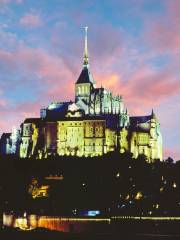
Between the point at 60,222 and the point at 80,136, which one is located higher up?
the point at 80,136

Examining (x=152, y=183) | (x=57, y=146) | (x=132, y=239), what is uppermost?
(x=57, y=146)

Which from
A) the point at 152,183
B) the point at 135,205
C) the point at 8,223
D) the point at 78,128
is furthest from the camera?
the point at 78,128

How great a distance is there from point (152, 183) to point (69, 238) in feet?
155

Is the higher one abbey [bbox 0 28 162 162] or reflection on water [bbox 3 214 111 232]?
abbey [bbox 0 28 162 162]

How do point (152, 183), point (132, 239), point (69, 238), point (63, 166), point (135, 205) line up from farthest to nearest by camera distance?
point (63, 166), point (152, 183), point (135, 205), point (132, 239), point (69, 238)

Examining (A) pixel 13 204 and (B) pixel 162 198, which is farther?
(B) pixel 162 198

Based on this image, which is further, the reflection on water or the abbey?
the abbey

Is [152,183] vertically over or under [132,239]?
over

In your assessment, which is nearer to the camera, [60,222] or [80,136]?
[60,222]

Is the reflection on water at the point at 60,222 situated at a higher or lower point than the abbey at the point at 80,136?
lower

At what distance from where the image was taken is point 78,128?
641 ft

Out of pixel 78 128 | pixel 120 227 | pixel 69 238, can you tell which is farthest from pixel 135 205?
pixel 78 128

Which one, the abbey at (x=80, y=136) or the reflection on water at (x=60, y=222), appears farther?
the abbey at (x=80, y=136)

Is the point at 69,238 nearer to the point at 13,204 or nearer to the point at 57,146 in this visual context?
the point at 13,204
